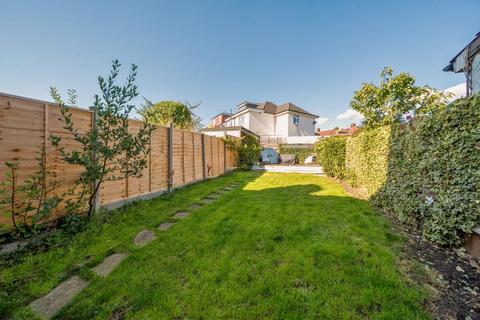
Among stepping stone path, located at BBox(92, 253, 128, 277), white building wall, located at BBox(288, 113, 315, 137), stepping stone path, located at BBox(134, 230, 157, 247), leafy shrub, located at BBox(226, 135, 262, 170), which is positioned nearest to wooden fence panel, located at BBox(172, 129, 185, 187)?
stepping stone path, located at BBox(134, 230, 157, 247)

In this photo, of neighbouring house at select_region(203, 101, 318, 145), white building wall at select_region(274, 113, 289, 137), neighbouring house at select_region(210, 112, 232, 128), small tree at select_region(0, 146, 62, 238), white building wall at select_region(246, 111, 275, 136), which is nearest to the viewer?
small tree at select_region(0, 146, 62, 238)

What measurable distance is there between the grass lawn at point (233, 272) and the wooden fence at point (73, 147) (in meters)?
0.97

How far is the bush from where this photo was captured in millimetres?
10133

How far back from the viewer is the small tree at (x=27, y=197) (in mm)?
2639

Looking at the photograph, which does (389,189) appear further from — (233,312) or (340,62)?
(340,62)

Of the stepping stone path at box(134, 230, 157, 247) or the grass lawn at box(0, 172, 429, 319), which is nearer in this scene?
the grass lawn at box(0, 172, 429, 319)

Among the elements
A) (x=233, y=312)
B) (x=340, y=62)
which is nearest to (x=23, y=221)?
(x=233, y=312)

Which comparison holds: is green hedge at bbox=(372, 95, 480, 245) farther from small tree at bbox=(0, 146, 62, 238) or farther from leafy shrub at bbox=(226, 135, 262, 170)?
leafy shrub at bbox=(226, 135, 262, 170)

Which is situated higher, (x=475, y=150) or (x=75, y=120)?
(x=75, y=120)

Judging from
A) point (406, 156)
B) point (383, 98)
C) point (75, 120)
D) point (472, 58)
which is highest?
point (383, 98)

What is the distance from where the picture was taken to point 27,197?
115 inches

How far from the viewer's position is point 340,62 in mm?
11586

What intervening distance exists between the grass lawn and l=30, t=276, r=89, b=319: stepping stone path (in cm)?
9

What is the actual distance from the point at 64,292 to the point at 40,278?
0.50 metres
